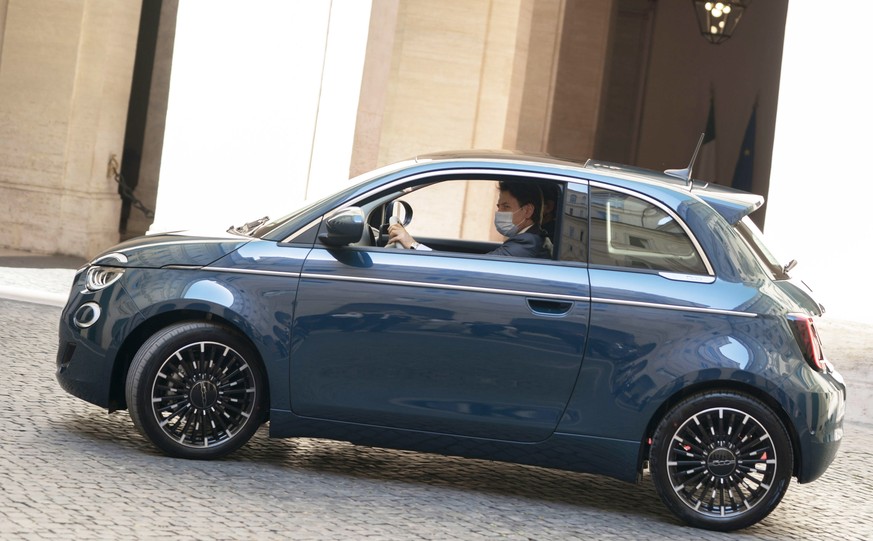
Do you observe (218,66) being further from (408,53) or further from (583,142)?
(583,142)

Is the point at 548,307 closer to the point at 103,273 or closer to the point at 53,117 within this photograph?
the point at 103,273

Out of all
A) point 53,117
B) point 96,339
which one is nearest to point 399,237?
point 96,339

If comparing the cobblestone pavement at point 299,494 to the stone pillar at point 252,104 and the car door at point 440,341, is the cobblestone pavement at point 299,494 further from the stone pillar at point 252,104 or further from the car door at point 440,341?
the stone pillar at point 252,104

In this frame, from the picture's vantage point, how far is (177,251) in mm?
6004

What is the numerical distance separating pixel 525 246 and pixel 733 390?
114 cm

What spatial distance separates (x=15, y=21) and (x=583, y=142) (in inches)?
384

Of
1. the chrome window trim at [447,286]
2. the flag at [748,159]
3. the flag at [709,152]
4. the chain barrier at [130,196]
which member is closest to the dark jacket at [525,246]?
the chrome window trim at [447,286]

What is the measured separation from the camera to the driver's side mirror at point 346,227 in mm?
5699

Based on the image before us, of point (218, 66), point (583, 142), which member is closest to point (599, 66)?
point (583, 142)

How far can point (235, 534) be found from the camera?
484cm

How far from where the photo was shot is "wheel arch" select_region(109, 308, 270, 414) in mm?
5930

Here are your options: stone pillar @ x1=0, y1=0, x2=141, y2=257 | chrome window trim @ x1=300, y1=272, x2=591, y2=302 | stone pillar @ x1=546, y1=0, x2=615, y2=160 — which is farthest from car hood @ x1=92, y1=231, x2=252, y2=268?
stone pillar @ x1=546, y1=0, x2=615, y2=160

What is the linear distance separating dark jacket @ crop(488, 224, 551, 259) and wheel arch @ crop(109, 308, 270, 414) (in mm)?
1190

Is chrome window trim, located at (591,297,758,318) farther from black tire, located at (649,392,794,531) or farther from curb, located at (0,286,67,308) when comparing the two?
curb, located at (0,286,67,308)
